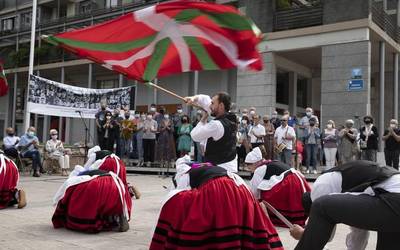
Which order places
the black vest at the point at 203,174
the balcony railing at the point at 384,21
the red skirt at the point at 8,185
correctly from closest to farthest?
the black vest at the point at 203,174
the red skirt at the point at 8,185
the balcony railing at the point at 384,21

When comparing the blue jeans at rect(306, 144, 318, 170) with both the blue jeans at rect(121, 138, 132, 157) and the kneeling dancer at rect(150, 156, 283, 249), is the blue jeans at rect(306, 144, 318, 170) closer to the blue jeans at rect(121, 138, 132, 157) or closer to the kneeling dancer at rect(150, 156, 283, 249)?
the blue jeans at rect(121, 138, 132, 157)

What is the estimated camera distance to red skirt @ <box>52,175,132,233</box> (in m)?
6.99

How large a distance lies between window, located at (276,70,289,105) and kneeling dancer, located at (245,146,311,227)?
15627mm

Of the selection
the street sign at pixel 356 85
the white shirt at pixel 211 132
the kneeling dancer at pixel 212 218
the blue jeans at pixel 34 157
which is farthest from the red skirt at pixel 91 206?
the street sign at pixel 356 85

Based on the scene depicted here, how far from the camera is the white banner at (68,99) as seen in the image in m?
17.2

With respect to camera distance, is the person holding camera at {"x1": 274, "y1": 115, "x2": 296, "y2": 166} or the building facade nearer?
the person holding camera at {"x1": 274, "y1": 115, "x2": 296, "y2": 166}

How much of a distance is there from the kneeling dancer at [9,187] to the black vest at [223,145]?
469 cm

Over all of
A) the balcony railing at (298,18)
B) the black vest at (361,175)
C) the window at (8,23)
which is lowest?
the black vest at (361,175)

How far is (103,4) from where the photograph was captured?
33219 mm

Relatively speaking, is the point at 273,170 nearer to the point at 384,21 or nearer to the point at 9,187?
the point at 9,187

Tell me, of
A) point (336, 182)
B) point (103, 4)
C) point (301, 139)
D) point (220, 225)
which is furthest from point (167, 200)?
point (103, 4)

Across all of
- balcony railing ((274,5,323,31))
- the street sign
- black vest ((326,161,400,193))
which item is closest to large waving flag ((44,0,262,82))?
black vest ((326,161,400,193))

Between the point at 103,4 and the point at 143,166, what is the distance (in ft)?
61.7

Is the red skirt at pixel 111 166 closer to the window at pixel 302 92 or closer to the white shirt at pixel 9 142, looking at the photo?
the white shirt at pixel 9 142
